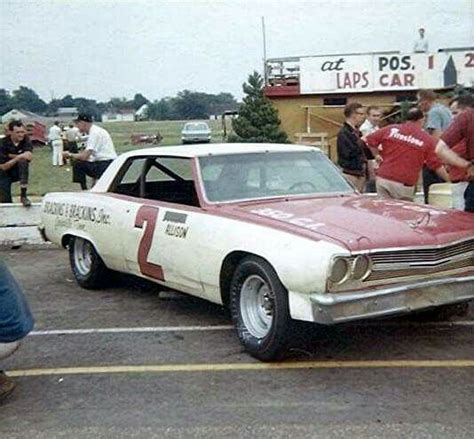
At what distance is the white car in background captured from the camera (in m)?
36.8

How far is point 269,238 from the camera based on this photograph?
4449mm

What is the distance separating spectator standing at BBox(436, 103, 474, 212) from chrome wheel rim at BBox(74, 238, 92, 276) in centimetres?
334

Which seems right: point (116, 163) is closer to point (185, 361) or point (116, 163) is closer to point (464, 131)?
point (185, 361)

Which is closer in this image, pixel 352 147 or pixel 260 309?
pixel 260 309

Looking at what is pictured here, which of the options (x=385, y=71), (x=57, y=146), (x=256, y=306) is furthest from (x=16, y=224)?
(x=385, y=71)

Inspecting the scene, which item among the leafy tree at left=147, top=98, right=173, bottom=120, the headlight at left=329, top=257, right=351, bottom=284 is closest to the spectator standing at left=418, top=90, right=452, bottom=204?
the headlight at left=329, top=257, right=351, bottom=284

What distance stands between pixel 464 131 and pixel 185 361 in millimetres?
2856

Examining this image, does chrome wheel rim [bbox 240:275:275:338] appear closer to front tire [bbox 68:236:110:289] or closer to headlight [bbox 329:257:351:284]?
headlight [bbox 329:257:351:284]

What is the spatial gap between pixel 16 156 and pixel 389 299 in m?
6.86

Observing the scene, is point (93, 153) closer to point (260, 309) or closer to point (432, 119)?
point (432, 119)


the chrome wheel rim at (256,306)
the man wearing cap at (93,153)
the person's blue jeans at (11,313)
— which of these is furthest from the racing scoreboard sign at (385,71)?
the person's blue jeans at (11,313)

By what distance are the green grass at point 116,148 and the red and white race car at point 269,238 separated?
18.6ft

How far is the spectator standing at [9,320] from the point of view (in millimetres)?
3951

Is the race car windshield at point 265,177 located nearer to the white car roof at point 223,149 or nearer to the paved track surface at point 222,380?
the white car roof at point 223,149
